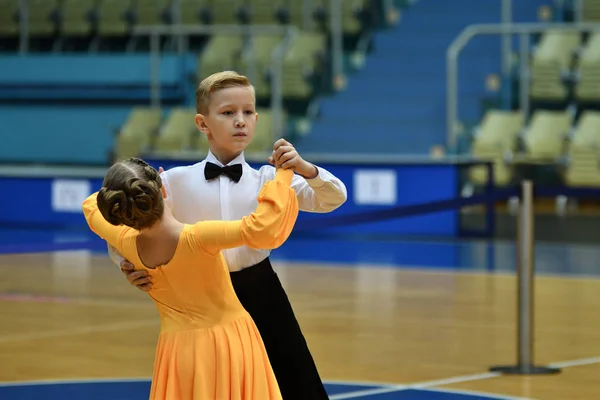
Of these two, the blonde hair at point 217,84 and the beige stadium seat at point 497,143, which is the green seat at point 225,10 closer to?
the beige stadium seat at point 497,143

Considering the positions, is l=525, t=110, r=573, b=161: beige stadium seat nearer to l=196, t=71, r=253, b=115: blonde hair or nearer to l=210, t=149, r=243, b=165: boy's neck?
l=210, t=149, r=243, b=165: boy's neck

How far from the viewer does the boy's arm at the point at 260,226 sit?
3.64m

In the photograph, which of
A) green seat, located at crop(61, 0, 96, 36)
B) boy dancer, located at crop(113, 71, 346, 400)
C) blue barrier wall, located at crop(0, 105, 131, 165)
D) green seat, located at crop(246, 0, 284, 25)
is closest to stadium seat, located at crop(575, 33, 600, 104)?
green seat, located at crop(246, 0, 284, 25)

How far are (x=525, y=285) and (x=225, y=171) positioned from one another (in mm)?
3426

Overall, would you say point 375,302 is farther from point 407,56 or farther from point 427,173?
point 407,56

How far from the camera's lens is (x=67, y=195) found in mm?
16875

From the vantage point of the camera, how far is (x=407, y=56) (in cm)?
1894

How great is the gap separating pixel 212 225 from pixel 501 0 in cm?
1574

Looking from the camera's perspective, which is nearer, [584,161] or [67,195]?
[584,161]

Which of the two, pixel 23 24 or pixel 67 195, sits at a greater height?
pixel 23 24

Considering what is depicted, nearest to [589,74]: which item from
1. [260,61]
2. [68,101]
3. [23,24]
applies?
[260,61]

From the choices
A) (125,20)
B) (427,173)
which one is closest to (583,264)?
(427,173)

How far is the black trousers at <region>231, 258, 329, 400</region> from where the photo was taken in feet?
14.3

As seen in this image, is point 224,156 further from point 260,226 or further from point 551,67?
point 551,67
